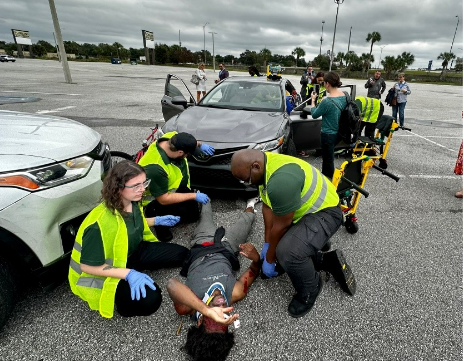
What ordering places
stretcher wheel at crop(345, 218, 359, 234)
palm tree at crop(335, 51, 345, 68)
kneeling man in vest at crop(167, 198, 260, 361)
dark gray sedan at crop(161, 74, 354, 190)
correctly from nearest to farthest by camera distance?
kneeling man in vest at crop(167, 198, 260, 361) < stretcher wheel at crop(345, 218, 359, 234) < dark gray sedan at crop(161, 74, 354, 190) < palm tree at crop(335, 51, 345, 68)

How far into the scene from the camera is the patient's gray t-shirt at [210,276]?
1.86m

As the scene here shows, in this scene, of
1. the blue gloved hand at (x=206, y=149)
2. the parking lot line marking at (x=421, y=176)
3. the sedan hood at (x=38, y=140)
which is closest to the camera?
the sedan hood at (x=38, y=140)

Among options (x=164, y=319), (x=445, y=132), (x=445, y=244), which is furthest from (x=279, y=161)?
(x=445, y=132)

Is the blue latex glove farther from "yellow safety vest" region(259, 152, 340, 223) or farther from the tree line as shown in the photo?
the tree line

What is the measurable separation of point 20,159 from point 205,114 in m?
2.61

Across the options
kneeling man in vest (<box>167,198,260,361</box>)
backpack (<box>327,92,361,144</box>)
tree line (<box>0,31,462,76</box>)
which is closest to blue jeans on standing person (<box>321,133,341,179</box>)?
backpack (<box>327,92,361,144</box>)

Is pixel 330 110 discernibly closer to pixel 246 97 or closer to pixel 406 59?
pixel 246 97

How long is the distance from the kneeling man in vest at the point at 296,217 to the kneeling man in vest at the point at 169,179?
95 centimetres

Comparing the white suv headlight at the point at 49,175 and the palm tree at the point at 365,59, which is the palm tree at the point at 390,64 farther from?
the white suv headlight at the point at 49,175

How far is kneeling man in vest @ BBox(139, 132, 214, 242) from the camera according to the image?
2650 mm

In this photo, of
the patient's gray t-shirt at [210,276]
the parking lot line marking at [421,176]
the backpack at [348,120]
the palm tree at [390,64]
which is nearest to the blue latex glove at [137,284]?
the patient's gray t-shirt at [210,276]

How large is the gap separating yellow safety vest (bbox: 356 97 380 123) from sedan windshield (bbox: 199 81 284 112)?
1.56m

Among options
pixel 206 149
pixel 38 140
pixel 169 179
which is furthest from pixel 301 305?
pixel 38 140

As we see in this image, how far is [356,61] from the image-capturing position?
200 feet
